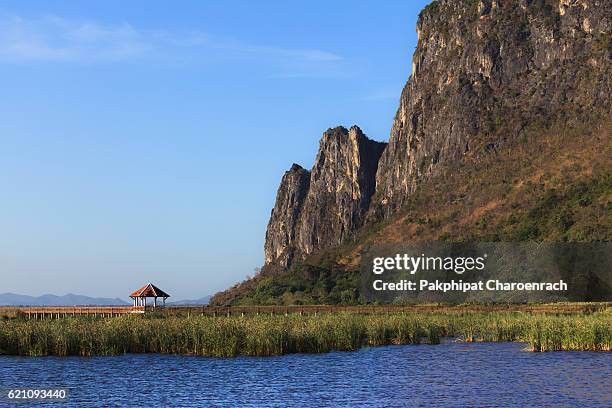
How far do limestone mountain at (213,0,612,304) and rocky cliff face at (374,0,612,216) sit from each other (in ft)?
0.82

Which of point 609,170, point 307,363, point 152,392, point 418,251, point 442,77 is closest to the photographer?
point 152,392

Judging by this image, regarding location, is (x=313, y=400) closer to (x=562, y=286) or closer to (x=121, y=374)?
(x=121, y=374)

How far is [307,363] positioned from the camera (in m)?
45.1

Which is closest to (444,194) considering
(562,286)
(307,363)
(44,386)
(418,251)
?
(418,251)

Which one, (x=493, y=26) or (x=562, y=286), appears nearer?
(x=562, y=286)

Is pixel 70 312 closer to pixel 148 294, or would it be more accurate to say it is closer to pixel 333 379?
pixel 148 294

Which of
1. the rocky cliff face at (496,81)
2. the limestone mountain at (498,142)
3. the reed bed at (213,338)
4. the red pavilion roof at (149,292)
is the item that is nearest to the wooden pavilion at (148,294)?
the red pavilion roof at (149,292)

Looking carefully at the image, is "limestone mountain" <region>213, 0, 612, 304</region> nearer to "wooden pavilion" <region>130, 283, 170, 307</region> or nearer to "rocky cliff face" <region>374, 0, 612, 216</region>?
"rocky cliff face" <region>374, 0, 612, 216</region>

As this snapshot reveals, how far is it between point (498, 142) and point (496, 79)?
60.6ft

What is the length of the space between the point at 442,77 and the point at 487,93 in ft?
50.2

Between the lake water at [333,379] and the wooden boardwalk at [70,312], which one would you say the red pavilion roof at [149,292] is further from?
the lake water at [333,379]

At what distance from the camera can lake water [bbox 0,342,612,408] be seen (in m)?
33.9

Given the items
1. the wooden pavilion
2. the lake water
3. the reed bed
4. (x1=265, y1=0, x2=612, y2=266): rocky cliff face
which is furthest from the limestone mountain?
the lake water

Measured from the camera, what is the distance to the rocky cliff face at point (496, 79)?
162m
